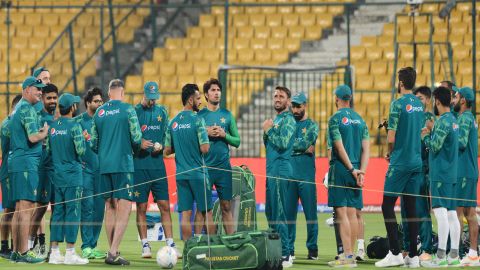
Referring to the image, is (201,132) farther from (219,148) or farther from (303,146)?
(303,146)

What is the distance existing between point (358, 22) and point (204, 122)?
1548 cm

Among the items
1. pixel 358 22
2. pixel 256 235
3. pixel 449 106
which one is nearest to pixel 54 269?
pixel 256 235

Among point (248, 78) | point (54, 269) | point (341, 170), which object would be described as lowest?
point (54, 269)

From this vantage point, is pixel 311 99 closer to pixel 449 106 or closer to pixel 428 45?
pixel 428 45

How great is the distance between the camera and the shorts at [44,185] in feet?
54.1

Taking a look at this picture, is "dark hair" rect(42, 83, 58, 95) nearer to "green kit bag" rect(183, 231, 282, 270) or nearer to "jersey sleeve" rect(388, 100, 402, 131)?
"green kit bag" rect(183, 231, 282, 270)

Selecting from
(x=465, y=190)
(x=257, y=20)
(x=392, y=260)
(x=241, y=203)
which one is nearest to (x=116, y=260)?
(x=241, y=203)

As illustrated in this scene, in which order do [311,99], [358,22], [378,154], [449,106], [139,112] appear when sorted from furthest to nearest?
[358,22]
[311,99]
[378,154]
[139,112]
[449,106]

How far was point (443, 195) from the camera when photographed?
1559 centimetres

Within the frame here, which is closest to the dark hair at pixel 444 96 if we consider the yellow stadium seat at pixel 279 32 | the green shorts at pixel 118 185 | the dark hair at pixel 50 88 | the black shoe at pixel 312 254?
the black shoe at pixel 312 254

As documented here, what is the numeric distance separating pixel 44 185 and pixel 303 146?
3.38 meters

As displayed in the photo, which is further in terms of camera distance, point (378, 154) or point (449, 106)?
point (378, 154)

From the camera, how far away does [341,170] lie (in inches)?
618

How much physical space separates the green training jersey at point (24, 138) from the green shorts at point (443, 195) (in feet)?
16.3
